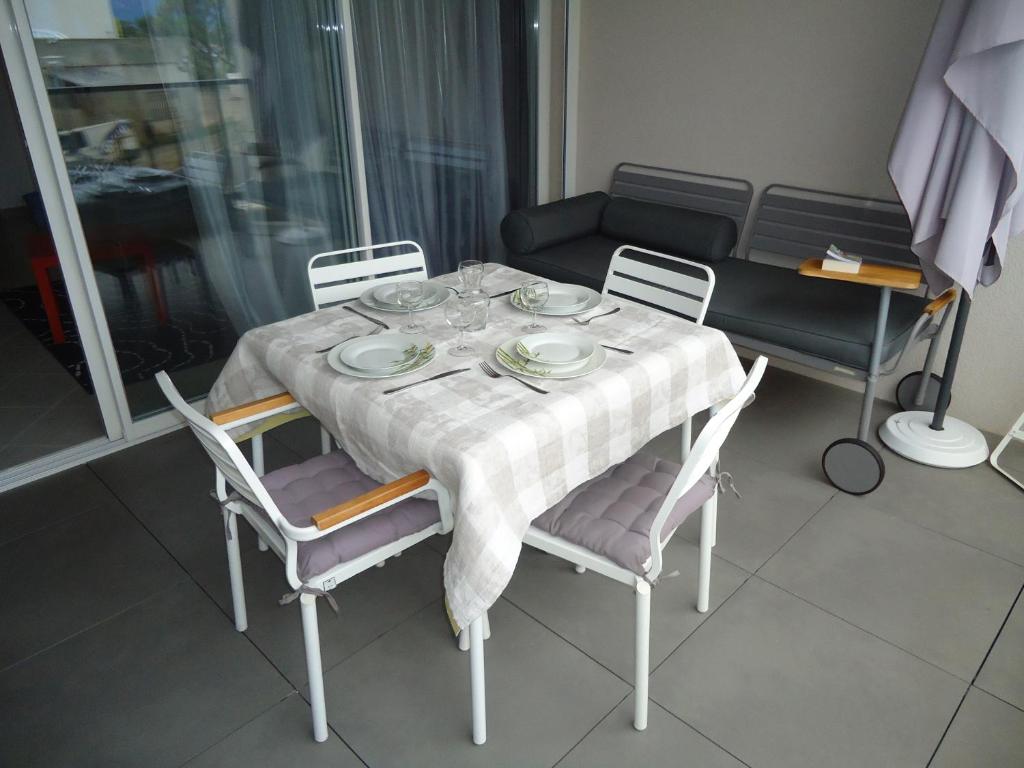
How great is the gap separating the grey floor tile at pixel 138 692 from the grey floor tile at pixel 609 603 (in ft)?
2.45

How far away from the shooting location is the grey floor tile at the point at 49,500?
2.57 meters

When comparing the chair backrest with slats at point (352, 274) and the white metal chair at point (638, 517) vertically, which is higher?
the chair backrest with slats at point (352, 274)

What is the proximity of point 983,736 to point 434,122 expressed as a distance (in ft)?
10.2

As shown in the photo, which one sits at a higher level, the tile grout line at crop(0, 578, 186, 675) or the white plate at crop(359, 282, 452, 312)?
the white plate at crop(359, 282, 452, 312)

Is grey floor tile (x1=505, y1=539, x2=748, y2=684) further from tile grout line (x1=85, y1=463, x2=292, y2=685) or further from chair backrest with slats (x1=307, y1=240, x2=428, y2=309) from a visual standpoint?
A: chair backrest with slats (x1=307, y1=240, x2=428, y2=309)

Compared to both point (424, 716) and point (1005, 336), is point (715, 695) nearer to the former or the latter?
point (424, 716)

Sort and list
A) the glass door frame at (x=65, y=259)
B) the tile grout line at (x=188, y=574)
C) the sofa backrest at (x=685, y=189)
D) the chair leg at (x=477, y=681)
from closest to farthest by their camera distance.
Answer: the chair leg at (x=477, y=681)
the tile grout line at (x=188, y=574)
the glass door frame at (x=65, y=259)
the sofa backrest at (x=685, y=189)

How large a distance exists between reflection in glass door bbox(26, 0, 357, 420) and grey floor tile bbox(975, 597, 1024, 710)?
2844mm

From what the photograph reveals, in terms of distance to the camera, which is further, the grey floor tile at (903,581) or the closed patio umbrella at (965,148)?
the closed patio umbrella at (965,148)

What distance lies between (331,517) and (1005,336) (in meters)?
2.71

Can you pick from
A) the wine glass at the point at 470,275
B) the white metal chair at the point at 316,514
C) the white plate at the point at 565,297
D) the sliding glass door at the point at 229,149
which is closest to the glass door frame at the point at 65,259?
the sliding glass door at the point at 229,149

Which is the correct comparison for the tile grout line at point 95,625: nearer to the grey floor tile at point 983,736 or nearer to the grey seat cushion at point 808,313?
the grey floor tile at point 983,736

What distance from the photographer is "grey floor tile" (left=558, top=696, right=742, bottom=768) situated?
1731 millimetres

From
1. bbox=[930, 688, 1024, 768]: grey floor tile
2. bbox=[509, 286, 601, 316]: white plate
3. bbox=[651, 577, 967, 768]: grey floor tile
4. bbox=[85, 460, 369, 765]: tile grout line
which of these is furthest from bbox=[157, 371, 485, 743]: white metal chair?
bbox=[930, 688, 1024, 768]: grey floor tile
